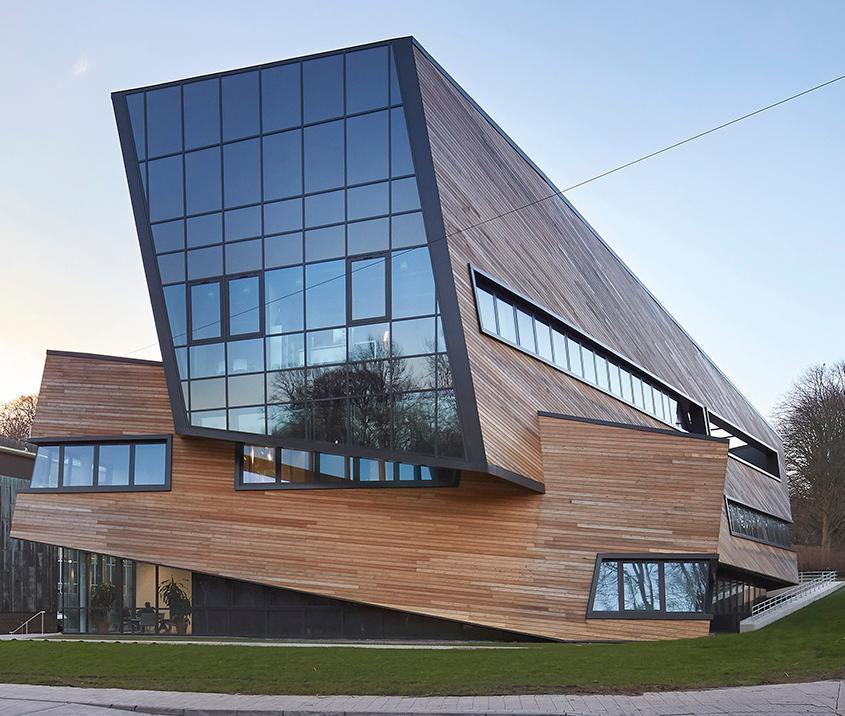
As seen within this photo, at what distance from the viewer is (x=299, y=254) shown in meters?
22.8

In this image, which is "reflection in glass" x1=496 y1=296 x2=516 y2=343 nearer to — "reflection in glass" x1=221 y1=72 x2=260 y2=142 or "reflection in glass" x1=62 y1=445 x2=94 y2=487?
"reflection in glass" x1=221 y1=72 x2=260 y2=142

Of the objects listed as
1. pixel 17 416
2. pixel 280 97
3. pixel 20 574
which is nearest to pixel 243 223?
pixel 280 97

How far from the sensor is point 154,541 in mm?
24781

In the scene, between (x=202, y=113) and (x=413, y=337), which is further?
(x=202, y=113)

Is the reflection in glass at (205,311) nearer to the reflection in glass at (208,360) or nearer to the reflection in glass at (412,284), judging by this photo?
the reflection in glass at (208,360)

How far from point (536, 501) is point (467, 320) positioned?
454 centimetres

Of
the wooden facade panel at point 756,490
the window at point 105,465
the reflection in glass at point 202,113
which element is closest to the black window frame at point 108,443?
the window at point 105,465

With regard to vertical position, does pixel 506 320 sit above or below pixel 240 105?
below

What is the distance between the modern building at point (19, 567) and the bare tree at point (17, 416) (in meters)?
29.3

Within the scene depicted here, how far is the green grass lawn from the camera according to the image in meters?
12.8

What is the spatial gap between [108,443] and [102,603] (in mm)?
4629

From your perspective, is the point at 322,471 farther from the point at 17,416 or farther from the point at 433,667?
the point at 17,416

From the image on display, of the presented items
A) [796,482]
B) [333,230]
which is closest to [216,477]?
[333,230]

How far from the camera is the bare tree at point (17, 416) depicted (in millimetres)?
64812
